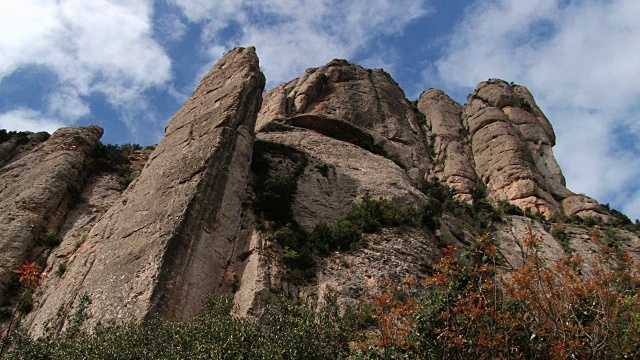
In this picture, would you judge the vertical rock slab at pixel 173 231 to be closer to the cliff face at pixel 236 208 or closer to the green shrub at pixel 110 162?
the cliff face at pixel 236 208

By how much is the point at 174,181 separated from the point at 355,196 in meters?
7.84

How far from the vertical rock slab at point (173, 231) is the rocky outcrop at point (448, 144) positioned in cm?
1821

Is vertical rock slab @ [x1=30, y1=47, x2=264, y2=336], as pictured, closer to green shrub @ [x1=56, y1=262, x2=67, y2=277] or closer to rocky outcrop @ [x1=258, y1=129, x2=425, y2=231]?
green shrub @ [x1=56, y1=262, x2=67, y2=277]

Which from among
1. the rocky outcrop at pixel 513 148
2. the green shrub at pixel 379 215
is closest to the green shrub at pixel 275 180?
the green shrub at pixel 379 215

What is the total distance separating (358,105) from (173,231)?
24820 millimetres

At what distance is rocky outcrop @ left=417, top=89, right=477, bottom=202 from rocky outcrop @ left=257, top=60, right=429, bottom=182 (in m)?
1.43

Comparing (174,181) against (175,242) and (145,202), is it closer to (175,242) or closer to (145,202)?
(145,202)

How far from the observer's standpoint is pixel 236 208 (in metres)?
19.6

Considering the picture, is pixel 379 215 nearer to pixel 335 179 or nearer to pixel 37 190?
pixel 335 179

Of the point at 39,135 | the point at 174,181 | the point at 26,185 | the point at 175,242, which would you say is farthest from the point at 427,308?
the point at 39,135

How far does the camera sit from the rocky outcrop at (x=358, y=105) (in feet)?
121

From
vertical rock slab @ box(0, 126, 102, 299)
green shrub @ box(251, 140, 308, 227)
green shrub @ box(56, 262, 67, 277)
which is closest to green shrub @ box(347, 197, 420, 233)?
green shrub @ box(251, 140, 308, 227)

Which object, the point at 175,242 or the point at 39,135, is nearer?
the point at 175,242

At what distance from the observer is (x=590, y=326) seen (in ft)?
35.6
